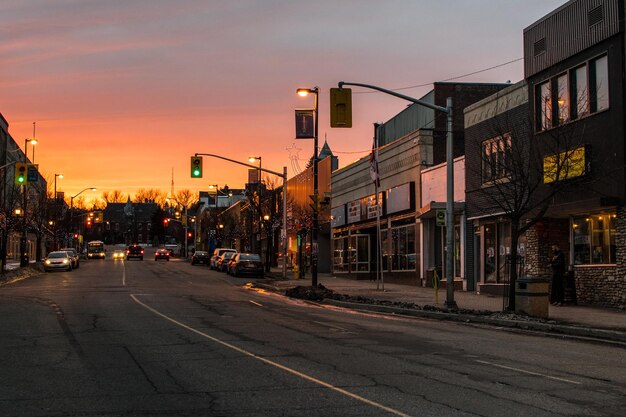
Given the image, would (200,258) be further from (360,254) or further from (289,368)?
(289,368)

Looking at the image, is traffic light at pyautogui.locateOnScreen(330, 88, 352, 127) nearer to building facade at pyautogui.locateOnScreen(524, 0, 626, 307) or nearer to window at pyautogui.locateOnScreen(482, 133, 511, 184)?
window at pyautogui.locateOnScreen(482, 133, 511, 184)

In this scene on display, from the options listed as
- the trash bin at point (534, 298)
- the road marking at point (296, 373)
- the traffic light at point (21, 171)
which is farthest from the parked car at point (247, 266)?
the trash bin at point (534, 298)

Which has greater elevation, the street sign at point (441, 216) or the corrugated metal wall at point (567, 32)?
the corrugated metal wall at point (567, 32)

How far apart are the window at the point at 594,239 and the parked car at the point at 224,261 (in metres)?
28.9

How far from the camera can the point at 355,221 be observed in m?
42.1

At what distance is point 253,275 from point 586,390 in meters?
35.9

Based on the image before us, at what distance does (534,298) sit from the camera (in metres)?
17.4

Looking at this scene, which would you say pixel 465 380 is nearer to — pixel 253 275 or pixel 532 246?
pixel 532 246

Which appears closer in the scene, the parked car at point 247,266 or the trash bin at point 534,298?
the trash bin at point 534,298

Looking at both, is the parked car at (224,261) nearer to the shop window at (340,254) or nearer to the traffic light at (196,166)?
the shop window at (340,254)

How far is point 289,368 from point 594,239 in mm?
14788

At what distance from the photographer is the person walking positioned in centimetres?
2098

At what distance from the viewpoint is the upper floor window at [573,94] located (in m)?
20.7

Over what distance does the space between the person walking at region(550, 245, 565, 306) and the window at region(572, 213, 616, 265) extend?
1.19m
